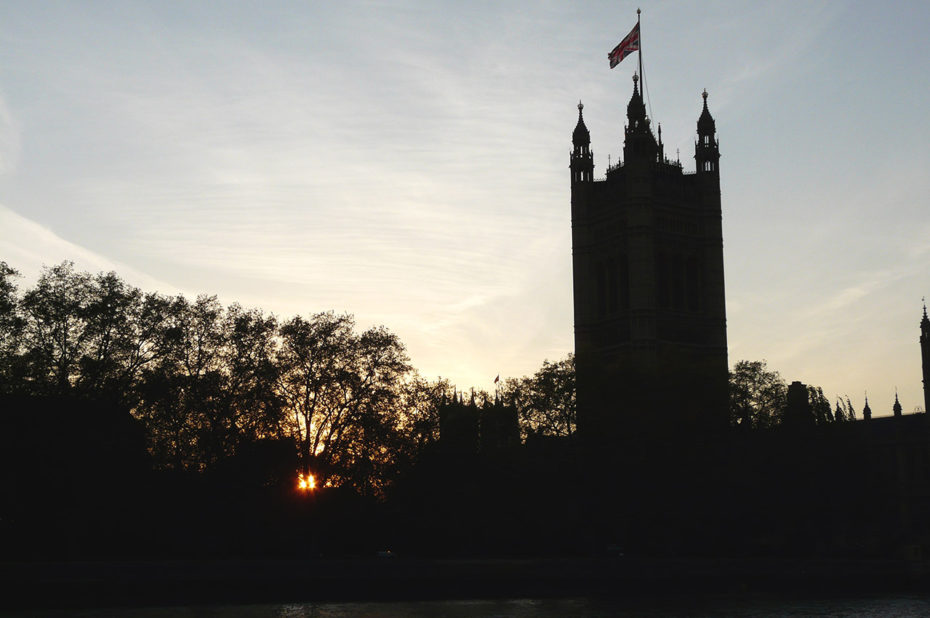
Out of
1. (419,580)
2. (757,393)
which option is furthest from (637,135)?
(419,580)

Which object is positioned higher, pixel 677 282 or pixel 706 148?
pixel 706 148

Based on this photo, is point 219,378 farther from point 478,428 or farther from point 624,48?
point 624,48

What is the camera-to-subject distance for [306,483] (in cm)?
6631

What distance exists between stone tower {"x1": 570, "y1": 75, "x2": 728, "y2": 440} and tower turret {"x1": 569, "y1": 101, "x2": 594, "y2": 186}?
103 millimetres

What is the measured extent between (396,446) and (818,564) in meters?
23.6

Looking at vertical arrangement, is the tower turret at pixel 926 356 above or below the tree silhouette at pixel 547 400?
above

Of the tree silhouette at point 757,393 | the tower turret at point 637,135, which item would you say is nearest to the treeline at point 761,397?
the tree silhouette at point 757,393

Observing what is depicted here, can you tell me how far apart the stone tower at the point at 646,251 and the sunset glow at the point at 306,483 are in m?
47.9

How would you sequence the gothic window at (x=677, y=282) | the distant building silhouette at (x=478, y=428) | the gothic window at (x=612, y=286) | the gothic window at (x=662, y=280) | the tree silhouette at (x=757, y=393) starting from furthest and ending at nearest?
the gothic window at (x=612, y=286), the gothic window at (x=677, y=282), the gothic window at (x=662, y=280), the tree silhouette at (x=757, y=393), the distant building silhouette at (x=478, y=428)

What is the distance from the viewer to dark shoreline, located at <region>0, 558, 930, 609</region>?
1832 inches

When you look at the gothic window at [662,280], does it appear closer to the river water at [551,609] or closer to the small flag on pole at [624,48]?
the small flag on pole at [624,48]

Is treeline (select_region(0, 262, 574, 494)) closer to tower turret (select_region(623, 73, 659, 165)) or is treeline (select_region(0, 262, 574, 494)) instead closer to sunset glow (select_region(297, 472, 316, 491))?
sunset glow (select_region(297, 472, 316, 491))

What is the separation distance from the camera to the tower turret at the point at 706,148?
123 metres

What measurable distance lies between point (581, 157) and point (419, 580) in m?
76.8
